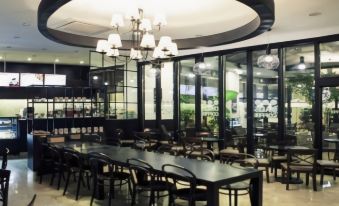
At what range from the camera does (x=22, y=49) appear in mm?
9148

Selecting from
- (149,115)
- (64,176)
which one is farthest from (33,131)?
(149,115)

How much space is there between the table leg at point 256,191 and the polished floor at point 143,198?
3.75ft

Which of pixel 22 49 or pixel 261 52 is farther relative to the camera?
pixel 22 49

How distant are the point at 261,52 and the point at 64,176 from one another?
5194 mm

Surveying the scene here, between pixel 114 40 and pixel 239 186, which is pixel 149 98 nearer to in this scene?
pixel 114 40

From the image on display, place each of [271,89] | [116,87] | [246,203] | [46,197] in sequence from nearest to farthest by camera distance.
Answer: [246,203] → [46,197] → [271,89] → [116,87]

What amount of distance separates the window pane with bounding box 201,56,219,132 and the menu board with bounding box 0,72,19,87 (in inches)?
263

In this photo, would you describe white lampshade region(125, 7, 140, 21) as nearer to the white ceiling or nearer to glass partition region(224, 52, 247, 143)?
the white ceiling

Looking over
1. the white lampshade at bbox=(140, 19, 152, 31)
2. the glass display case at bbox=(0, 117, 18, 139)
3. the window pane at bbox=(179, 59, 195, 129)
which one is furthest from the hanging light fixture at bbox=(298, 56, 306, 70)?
the glass display case at bbox=(0, 117, 18, 139)

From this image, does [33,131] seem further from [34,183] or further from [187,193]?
[187,193]

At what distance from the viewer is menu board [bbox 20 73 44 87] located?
37.6 feet

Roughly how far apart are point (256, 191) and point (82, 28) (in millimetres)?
4499

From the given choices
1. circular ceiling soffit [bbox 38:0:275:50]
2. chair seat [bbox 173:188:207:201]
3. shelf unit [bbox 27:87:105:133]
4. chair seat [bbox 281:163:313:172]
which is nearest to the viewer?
chair seat [bbox 173:188:207:201]

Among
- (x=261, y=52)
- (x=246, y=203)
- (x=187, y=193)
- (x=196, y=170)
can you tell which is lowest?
(x=246, y=203)
